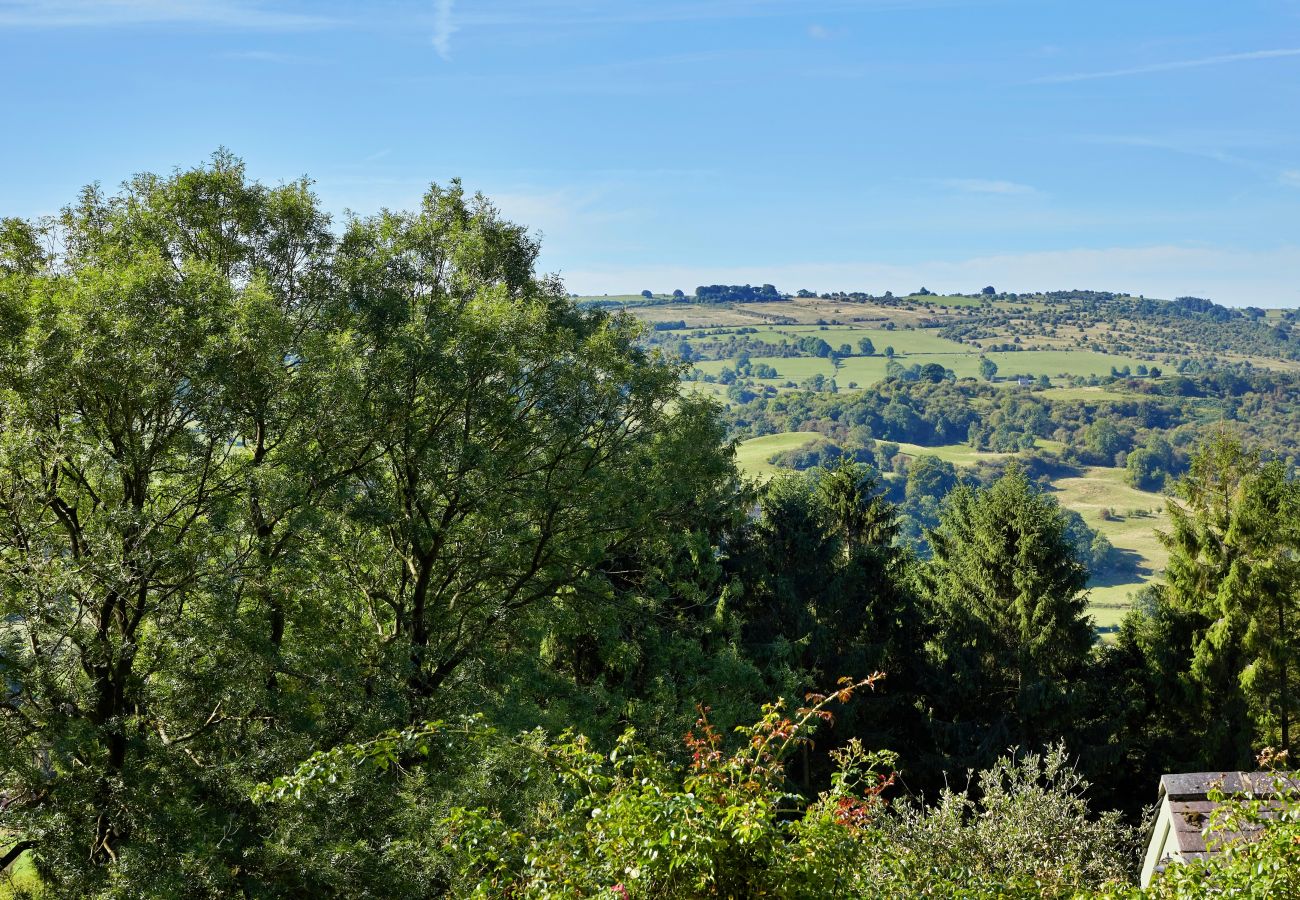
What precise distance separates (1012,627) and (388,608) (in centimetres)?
1713

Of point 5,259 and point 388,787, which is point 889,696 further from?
point 5,259

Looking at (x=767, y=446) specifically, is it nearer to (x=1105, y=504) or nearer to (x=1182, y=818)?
(x=1105, y=504)

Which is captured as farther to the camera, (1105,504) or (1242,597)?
(1105,504)

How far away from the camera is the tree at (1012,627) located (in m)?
26.6

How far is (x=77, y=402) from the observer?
42.0 feet

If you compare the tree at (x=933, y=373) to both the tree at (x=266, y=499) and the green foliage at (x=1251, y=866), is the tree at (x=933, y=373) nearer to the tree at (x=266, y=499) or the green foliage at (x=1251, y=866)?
the tree at (x=266, y=499)

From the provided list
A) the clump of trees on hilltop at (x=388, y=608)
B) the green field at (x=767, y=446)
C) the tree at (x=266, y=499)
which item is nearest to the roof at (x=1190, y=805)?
the clump of trees on hilltop at (x=388, y=608)

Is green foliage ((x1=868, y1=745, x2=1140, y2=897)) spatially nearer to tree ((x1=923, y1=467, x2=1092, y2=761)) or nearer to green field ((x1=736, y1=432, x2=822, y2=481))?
tree ((x1=923, y1=467, x2=1092, y2=761))

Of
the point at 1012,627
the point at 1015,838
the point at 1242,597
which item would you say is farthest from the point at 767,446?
the point at 1015,838

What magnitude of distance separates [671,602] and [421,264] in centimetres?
1051

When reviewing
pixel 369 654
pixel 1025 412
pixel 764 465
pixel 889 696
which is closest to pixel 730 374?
pixel 1025 412

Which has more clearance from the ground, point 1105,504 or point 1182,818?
point 1182,818

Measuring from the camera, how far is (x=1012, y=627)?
90.6 ft

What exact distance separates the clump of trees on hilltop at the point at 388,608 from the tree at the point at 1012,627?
0.49m
